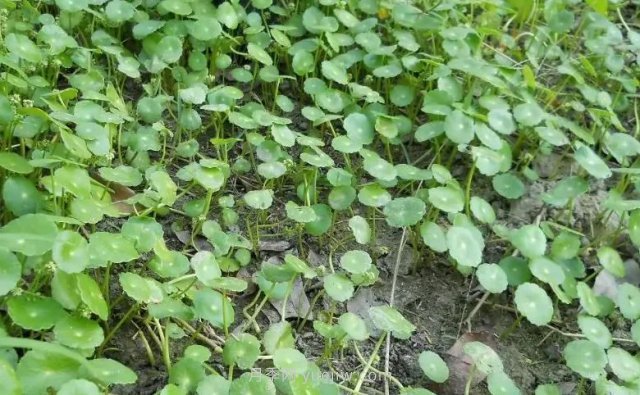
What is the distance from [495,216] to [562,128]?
0.52 meters

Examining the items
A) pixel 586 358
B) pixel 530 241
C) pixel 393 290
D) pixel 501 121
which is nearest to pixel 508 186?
pixel 501 121

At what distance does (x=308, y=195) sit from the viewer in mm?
2188

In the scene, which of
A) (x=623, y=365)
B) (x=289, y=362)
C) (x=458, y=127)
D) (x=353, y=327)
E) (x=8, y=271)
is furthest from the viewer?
(x=458, y=127)

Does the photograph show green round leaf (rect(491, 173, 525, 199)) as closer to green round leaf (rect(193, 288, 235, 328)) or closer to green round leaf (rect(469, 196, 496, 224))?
green round leaf (rect(469, 196, 496, 224))

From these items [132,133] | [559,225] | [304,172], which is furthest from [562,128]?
[132,133]

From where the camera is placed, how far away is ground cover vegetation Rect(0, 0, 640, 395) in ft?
5.68

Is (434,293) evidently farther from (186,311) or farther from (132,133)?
(132,133)

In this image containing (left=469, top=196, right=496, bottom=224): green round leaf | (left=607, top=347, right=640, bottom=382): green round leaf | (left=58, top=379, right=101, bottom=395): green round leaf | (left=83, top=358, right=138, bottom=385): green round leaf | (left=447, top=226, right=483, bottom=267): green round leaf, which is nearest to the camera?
(left=58, top=379, right=101, bottom=395): green round leaf

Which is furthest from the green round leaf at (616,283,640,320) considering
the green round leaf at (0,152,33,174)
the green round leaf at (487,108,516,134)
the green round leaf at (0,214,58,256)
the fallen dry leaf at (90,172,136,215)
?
the green round leaf at (0,152,33,174)

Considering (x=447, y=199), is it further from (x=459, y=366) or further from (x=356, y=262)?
(x=459, y=366)

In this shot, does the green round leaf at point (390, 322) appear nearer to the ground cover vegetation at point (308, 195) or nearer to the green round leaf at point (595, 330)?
the ground cover vegetation at point (308, 195)

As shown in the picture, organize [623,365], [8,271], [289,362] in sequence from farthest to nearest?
1. [623,365]
2. [289,362]
3. [8,271]

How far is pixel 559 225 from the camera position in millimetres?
2295

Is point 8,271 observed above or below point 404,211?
above
